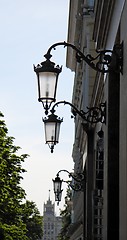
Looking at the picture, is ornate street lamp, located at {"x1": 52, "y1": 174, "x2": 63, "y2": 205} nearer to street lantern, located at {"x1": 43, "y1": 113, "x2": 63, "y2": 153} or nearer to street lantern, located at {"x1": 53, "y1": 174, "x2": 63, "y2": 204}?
street lantern, located at {"x1": 53, "y1": 174, "x2": 63, "y2": 204}

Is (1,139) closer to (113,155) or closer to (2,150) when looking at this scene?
(2,150)

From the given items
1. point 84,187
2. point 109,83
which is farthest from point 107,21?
point 84,187

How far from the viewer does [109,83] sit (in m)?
14.2

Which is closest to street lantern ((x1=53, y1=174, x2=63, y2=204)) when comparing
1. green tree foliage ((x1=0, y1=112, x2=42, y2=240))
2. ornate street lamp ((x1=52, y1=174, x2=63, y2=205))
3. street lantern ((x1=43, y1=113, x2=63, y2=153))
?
ornate street lamp ((x1=52, y1=174, x2=63, y2=205))

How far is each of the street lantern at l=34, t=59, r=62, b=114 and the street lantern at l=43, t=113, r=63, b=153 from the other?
10.7 ft

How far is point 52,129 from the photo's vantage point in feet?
46.5

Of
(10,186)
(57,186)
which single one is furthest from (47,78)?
(10,186)

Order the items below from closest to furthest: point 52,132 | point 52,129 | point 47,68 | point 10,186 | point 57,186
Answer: point 47,68 < point 52,132 < point 52,129 < point 57,186 < point 10,186

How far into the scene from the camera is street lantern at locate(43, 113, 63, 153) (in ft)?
46.1

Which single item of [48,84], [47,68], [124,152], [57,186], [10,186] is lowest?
[124,152]

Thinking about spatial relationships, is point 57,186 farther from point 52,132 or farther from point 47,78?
point 47,78

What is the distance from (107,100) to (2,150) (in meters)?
28.7

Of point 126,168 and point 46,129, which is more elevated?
point 46,129

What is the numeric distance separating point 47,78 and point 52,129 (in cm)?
354
